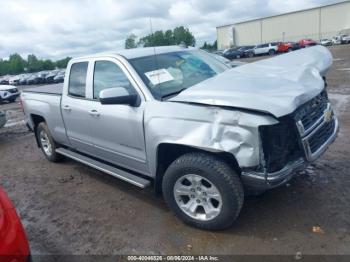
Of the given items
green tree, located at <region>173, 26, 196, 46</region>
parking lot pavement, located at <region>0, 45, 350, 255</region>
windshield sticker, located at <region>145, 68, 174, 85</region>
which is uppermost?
green tree, located at <region>173, 26, 196, 46</region>

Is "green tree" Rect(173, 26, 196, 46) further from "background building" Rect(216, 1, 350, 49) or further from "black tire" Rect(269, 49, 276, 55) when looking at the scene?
"background building" Rect(216, 1, 350, 49)

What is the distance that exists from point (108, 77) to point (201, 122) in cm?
169

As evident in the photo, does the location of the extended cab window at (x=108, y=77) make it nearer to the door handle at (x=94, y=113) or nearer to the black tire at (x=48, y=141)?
the door handle at (x=94, y=113)

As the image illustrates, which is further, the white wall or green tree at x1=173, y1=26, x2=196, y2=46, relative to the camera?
the white wall

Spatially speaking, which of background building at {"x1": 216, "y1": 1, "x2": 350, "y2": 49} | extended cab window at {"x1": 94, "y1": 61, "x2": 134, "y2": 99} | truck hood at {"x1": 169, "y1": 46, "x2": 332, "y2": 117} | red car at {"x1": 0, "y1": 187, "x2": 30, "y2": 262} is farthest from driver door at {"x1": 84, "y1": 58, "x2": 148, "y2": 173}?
background building at {"x1": 216, "y1": 1, "x2": 350, "y2": 49}

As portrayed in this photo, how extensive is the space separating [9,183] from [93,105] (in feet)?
7.80

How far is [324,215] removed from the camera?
359 centimetres

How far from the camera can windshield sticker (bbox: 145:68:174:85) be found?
3.87 meters

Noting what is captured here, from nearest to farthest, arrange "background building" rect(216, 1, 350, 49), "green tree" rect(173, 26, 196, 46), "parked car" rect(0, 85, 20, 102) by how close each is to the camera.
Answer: "green tree" rect(173, 26, 196, 46)
"parked car" rect(0, 85, 20, 102)
"background building" rect(216, 1, 350, 49)

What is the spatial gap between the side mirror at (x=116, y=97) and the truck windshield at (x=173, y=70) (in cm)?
25

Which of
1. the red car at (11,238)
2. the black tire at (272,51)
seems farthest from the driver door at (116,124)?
the black tire at (272,51)

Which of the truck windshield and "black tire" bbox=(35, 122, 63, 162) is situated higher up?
the truck windshield

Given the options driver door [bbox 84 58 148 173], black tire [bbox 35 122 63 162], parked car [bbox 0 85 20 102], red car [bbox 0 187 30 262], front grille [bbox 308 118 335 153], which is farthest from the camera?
parked car [bbox 0 85 20 102]

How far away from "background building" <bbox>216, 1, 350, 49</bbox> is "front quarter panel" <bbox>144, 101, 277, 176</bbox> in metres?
72.7
